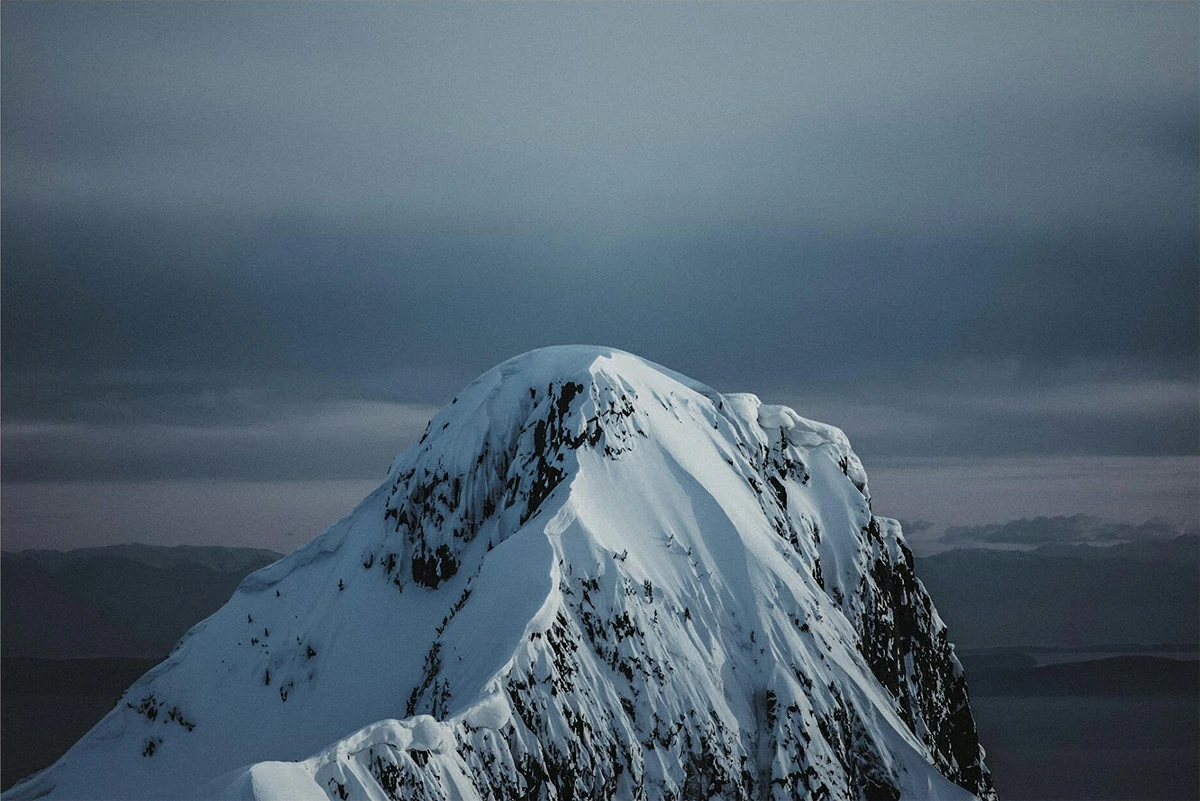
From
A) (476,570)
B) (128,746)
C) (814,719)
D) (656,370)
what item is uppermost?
(656,370)

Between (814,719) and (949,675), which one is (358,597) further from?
(949,675)

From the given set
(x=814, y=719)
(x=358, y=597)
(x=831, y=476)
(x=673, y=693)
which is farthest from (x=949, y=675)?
(x=358, y=597)

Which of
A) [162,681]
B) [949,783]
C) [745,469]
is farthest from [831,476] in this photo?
[162,681]

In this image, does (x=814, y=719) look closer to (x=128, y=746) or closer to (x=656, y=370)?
(x=656, y=370)

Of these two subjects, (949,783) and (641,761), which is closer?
(641,761)

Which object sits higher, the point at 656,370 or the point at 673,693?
A: the point at 656,370

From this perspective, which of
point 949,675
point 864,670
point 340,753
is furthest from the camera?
point 949,675

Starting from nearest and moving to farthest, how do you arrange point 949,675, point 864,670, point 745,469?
point 864,670
point 745,469
point 949,675
